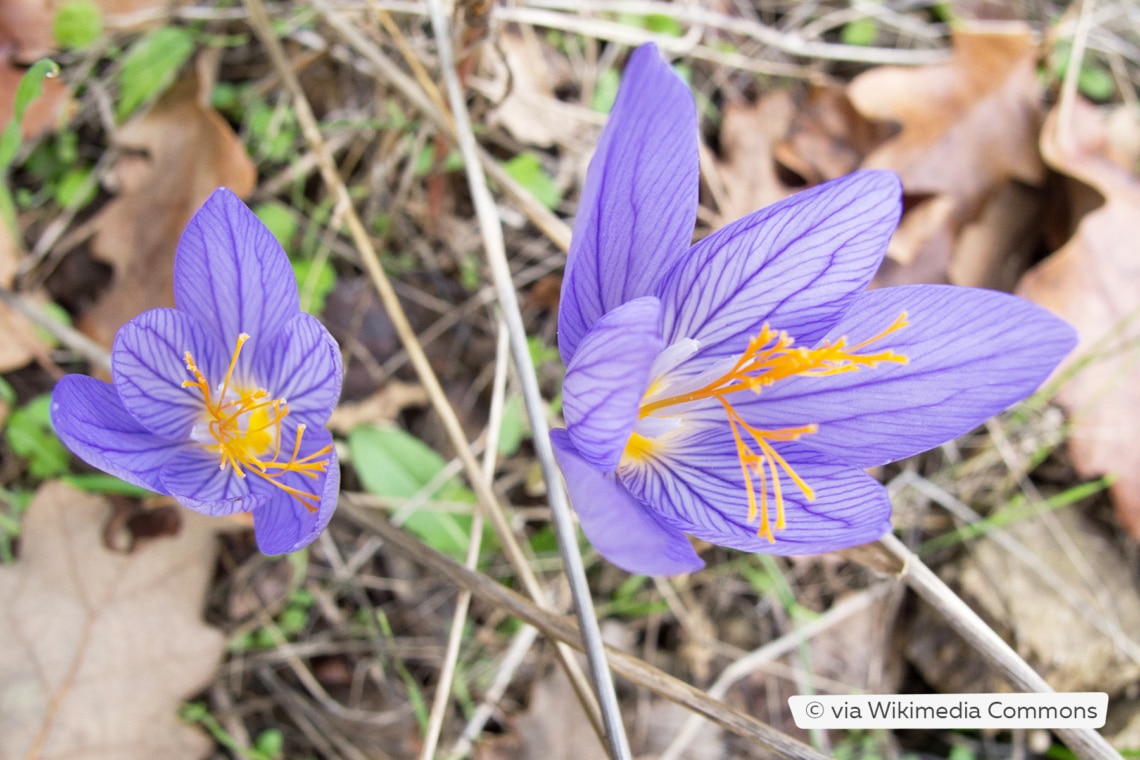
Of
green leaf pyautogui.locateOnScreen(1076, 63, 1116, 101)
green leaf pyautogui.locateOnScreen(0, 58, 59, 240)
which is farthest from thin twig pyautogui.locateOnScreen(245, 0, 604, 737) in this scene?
green leaf pyautogui.locateOnScreen(1076, 63, 1116, 101)

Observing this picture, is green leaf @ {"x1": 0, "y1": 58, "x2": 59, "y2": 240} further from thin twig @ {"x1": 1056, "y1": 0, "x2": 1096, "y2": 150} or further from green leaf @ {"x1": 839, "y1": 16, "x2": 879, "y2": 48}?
thin twig @ {"x1": 1056, "y1": 0, "x2": 1096, "y2": 150}

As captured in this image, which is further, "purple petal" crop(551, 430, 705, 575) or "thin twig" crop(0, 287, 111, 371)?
"thin twig" crop(0, 287, 111, 371)

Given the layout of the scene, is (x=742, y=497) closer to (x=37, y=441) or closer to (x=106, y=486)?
(x=106, y=486)

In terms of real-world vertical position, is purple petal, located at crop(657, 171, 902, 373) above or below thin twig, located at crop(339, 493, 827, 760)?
above

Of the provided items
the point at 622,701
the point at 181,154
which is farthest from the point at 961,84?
the point at 181,154

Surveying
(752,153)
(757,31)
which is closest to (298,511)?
(752,153)

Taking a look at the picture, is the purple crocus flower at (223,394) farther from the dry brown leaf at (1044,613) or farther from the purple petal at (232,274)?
the dry brown leaf at (1044,613)
